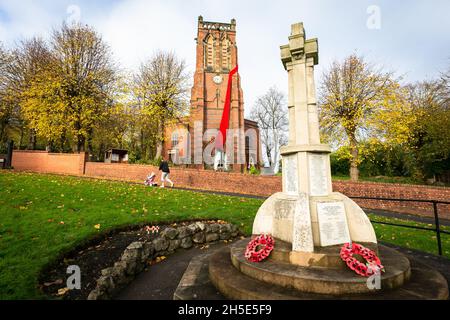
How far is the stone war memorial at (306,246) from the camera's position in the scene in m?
2.86

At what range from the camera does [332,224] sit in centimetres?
360

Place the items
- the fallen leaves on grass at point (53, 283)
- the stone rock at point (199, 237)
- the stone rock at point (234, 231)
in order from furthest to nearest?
the stone rock at point (234, 231) < the stone rock at point (199, 237) < the fallen leaves on grass at point (53, 283)

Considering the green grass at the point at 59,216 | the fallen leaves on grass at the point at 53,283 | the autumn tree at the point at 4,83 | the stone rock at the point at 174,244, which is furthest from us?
the autumn tree at the point at 4,83

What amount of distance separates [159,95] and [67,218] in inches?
767

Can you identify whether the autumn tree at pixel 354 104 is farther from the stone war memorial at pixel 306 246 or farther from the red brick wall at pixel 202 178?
the stone war memorial at pixel 306 246

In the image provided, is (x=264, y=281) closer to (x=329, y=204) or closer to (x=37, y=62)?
(x=329, y=204)

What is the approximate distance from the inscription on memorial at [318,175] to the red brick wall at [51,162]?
2266 centimetres

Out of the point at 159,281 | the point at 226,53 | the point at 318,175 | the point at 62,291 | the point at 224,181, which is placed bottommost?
the point at 159,281

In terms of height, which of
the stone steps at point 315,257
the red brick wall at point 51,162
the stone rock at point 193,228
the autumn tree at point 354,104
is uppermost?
the autumn tree at point 354,104

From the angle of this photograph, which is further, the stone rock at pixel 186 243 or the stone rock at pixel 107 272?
the stone rock at pixel 186 243

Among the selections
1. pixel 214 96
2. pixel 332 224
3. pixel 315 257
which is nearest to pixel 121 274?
pixel 315 257

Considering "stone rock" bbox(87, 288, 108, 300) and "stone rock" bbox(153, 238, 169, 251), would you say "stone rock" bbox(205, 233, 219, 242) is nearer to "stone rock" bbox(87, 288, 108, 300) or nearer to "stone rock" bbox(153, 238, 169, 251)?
"stone rock" bbox(153, 238, 169, 251)

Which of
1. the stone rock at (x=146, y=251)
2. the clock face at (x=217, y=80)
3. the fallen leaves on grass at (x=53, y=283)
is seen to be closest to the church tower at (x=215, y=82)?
the clock face at (x=217, y=80)

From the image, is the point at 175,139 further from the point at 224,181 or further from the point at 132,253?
the point at 132,253
